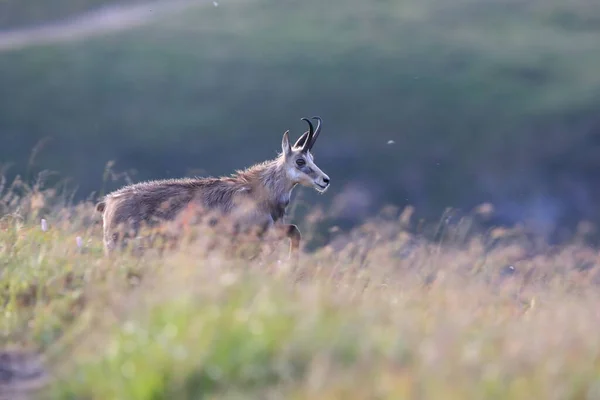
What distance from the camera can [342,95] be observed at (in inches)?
1576

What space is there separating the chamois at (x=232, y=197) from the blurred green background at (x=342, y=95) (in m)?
16.1

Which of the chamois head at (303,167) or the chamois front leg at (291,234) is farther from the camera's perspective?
the chamois head at (303,167)

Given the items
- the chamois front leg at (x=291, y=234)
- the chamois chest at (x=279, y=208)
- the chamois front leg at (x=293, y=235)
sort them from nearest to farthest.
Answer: the chamois front leg at (x=291, y=234)
the chamois front leg at (x=293, y=235)
the chamois chest at (x=279, y=208)

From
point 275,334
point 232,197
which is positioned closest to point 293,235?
point 232,197

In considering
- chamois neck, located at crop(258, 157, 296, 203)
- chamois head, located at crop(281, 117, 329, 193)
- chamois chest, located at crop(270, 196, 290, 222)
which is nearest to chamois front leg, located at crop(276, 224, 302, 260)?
chamois chest, located at crop(270, 196, 290, 222)

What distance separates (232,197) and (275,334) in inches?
261

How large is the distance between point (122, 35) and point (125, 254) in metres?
36.7

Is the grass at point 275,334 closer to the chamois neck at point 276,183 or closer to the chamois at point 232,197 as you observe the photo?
the chamois at point 232,197

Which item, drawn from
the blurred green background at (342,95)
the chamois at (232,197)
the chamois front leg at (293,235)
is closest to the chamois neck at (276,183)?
the chamois at (232,197)

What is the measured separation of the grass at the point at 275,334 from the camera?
5930mm

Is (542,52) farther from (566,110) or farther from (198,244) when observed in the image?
(198,244)

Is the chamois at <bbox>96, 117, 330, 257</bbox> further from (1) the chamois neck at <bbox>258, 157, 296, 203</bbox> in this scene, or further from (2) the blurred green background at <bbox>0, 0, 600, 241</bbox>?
(2) the blurred green background at <bbox>0, 0, 600, 241</bbox>

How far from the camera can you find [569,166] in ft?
117

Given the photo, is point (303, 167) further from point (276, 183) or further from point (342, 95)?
point (342, 95)
